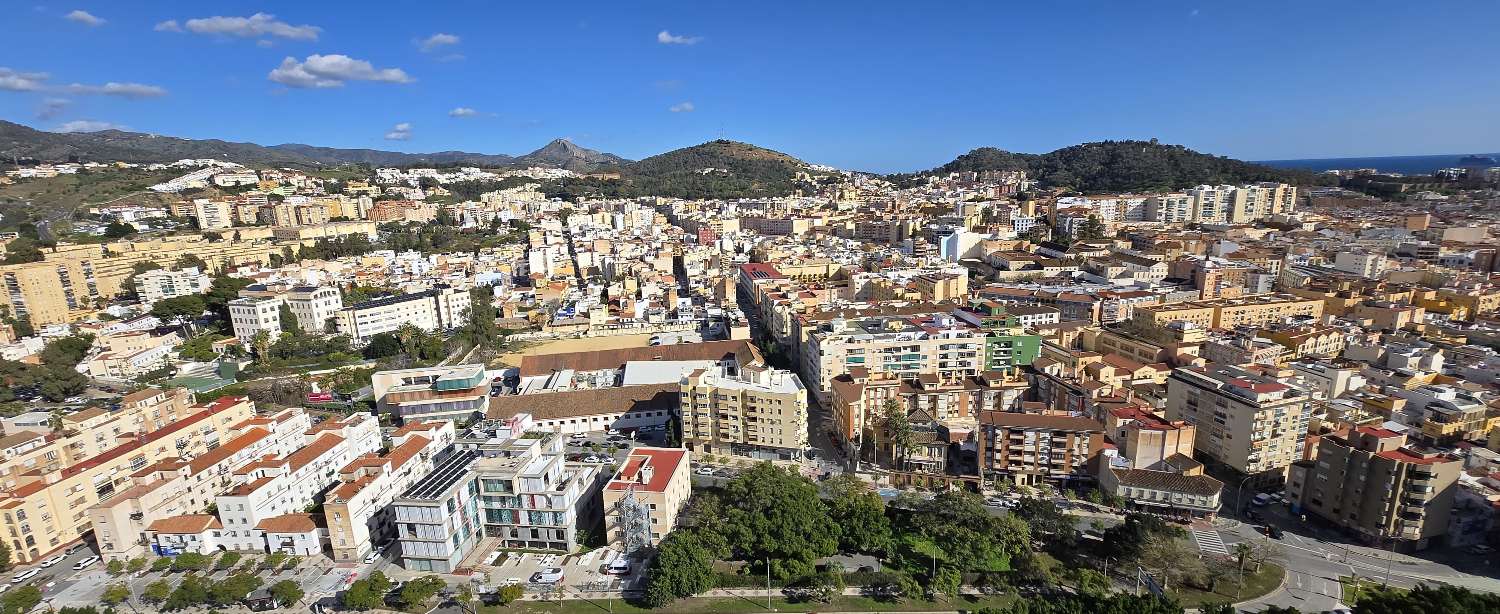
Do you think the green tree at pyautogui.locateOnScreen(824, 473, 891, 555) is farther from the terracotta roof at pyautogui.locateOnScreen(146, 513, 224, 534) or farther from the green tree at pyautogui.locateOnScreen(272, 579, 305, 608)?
the terracotta roof at pyautogui.locateOnScreen(146, 513, 224, 534)

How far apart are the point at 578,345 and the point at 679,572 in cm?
2250

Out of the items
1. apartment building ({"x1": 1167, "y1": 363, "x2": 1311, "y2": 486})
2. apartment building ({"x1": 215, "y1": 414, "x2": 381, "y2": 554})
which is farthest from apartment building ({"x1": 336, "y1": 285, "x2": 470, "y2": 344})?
apartment building ({"x1": 1167, "y1": 363, "x2": 1311, "y2": 486})

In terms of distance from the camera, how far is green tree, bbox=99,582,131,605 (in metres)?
15.8

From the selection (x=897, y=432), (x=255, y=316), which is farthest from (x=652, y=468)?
(x=255, y=316)

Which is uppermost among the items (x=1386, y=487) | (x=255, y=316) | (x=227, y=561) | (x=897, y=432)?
(x=255, y=316)

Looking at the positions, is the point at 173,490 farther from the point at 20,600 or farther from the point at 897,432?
the point at 897,432

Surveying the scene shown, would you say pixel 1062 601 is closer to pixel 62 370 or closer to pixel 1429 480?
pixel 1429 480

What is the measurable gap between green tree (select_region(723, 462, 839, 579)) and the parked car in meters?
4.38

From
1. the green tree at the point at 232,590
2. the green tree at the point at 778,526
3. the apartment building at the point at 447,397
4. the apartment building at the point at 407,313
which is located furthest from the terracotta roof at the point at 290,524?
the apartment building at the point at 407,313

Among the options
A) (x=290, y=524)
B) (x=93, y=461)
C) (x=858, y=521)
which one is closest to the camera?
(x=858, y=521)

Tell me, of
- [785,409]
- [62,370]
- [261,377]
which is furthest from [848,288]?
[62,370]

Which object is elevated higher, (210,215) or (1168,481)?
(210,215)

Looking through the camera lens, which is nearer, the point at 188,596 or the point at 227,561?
the point at 188,596

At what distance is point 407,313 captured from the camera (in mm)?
39188
